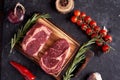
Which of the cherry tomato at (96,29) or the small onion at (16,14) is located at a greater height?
the small onion at (16,14)

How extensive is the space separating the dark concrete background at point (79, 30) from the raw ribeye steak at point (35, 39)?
0.09 m

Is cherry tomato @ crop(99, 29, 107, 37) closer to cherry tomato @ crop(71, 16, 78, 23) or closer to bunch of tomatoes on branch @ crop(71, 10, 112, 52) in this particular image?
bunch of tomatoes on branch @ crop(71, 10, 112, 52)

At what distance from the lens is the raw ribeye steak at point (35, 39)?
374cm

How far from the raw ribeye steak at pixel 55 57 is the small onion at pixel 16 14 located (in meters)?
0.34

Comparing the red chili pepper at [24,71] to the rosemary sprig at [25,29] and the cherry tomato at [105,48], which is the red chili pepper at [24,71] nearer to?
the rosemary sprig at [25,29]

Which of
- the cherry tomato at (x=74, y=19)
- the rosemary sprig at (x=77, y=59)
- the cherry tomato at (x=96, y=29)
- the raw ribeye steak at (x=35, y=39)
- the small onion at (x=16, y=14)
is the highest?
the small onion at (x=16, y=14)

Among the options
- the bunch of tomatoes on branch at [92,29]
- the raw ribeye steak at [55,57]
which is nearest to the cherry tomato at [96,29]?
the bunch of tomatoes on branch at [92,29]

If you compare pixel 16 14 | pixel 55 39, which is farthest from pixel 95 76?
pixel 16 14

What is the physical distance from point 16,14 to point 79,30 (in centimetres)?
52

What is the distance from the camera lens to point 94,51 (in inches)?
149

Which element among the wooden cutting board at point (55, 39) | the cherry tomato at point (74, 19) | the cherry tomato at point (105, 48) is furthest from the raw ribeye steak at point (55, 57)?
the cherry tomato at point (105, 48)

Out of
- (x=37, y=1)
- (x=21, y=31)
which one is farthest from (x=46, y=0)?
(x=21, y=31)

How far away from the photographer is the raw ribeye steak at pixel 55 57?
12.2 feet

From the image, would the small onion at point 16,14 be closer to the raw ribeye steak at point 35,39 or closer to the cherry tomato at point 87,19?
the raw ribeye steak at point 35,39
